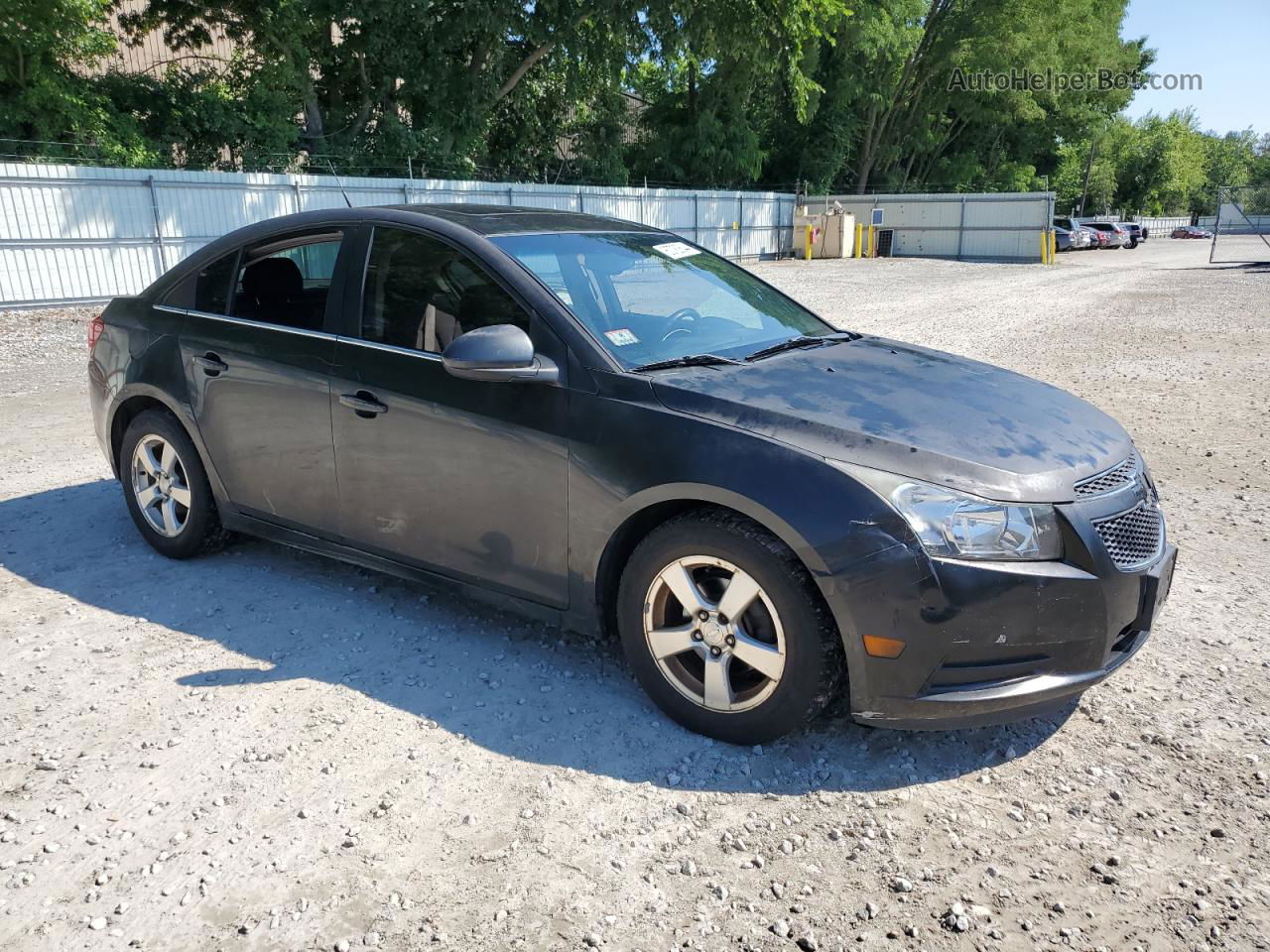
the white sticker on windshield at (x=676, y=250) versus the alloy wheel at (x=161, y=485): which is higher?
the white sticker on windshield at (x=676, y=250)

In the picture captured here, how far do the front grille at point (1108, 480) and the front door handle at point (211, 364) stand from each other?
3.54 m

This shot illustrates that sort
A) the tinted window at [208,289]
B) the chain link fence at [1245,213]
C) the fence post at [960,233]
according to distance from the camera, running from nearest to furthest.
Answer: the tinted window at [208,289]
the chain link fence at [1245,213]
the fence post at [960,233]

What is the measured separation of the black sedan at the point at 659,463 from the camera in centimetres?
279

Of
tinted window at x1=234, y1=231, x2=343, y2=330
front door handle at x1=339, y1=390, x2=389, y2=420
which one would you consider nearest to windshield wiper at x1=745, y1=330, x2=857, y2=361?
front door handle at x1=339, y1=390, x2=389, y2=420

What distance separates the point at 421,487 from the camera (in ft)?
12.2

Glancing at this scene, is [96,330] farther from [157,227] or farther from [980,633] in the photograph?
[157,227]

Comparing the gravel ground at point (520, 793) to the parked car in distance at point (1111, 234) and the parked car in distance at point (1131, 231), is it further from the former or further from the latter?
the parked car in distance at point (1131, 231)

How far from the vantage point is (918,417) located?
10.3 ft

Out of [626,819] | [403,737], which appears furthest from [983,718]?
[403,737]

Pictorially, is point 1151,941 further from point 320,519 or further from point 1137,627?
point 320,519

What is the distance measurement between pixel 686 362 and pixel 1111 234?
2143 inches

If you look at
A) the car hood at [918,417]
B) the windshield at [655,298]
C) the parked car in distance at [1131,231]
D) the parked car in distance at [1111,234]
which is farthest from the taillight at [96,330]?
the parked car in distance at [1131,231]

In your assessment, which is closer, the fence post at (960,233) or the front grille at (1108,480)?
the front grille at (1108,480)

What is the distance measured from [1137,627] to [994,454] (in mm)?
719
